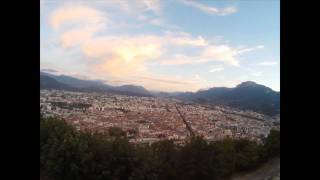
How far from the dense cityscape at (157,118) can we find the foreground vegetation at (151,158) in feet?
0.23

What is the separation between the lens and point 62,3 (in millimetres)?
2885

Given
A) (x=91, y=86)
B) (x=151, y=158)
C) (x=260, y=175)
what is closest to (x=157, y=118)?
(x=151, y=158)

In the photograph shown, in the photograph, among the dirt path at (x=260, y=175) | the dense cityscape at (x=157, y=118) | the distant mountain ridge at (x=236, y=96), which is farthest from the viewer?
the dense cityscape at (x=157, y=118)

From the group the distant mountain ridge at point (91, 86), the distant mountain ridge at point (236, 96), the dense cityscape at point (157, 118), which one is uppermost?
the distant mountain ridge at point (91, 86)

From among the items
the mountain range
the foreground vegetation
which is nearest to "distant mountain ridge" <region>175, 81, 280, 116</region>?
the mountain range

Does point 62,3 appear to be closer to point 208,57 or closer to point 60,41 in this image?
point 60,41

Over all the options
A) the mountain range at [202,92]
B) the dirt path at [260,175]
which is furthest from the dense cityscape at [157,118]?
the dirt path at [260,175]

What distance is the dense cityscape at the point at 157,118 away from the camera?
2953 millimetres

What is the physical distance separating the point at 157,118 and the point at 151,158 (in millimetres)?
360

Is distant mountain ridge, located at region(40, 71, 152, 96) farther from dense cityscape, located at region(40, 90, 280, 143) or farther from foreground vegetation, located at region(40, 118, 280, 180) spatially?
foreground vegetation, located at region(40, 118, 280, 180)

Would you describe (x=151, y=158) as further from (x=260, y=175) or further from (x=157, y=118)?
(x=260, y=175)

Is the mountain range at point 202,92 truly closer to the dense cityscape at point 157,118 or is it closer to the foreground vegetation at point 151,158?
the dense cityscape at point 157,118
